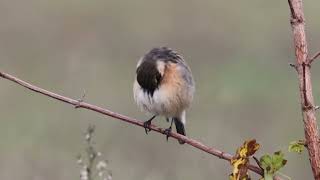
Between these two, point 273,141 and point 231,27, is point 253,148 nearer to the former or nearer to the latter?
point 273,141

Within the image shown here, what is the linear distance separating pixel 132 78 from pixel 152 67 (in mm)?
6338

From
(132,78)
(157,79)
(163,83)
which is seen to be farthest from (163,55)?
(132,78)

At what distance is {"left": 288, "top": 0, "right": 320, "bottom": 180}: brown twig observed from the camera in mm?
2697

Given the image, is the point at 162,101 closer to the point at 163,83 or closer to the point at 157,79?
the point at 163,83

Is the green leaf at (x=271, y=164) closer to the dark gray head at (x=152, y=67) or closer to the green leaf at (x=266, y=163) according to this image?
the green leaf at (x=266, y=163)

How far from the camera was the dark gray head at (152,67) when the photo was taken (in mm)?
5289

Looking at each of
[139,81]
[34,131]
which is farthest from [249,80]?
[139,81]

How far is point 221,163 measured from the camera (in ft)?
23.5

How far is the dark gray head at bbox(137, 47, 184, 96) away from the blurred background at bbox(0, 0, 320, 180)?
1.33 m

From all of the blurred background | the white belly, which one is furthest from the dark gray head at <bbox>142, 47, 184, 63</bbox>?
the blurred background

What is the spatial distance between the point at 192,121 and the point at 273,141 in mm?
919

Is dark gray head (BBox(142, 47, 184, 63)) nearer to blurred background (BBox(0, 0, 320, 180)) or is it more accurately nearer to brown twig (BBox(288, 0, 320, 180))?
blurred background (BBox(0, 0, 320, 180))

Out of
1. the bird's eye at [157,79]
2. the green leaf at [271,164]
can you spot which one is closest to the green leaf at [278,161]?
the green leaf at [271,164]

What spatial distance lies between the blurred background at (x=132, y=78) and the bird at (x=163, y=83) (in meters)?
0.99
